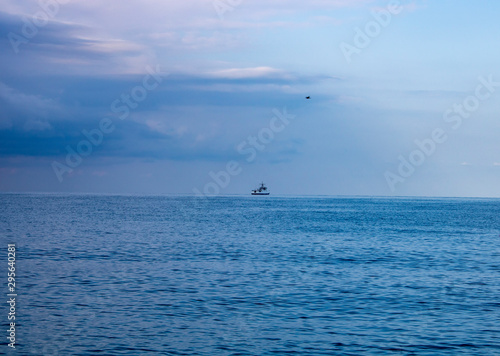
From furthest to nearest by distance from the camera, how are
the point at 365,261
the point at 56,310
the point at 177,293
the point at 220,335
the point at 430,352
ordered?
the point at 365,261, the point at 177,293, the point at 56,310, the point at 220,335, the point at 430,352

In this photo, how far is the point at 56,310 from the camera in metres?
29.4

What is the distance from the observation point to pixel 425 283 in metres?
39.7

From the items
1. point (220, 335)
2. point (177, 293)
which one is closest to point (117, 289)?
point (177, 293)

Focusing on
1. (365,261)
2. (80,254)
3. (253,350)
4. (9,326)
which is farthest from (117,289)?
(365,261)

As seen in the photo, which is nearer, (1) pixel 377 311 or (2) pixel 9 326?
(2) pixel 9 326

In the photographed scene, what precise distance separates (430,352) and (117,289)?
20.0m

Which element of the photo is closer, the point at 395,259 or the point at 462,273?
the point at 462,273

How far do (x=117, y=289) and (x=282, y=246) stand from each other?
31.4 m

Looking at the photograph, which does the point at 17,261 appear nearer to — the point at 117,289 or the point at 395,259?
the point at 117,289

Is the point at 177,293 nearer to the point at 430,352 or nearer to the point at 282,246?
the point at 430,352

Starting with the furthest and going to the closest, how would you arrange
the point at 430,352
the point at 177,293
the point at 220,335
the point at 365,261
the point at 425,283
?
the point at 365,261 < the point at 425,283 < the point at 177,293 < the point at 220,335 < the point at 430,352

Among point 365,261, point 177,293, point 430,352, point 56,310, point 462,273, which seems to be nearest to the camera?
point 430,352

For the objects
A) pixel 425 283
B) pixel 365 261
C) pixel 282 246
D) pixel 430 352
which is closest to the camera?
pixel 430 352

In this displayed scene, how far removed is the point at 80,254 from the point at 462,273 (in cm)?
3390
